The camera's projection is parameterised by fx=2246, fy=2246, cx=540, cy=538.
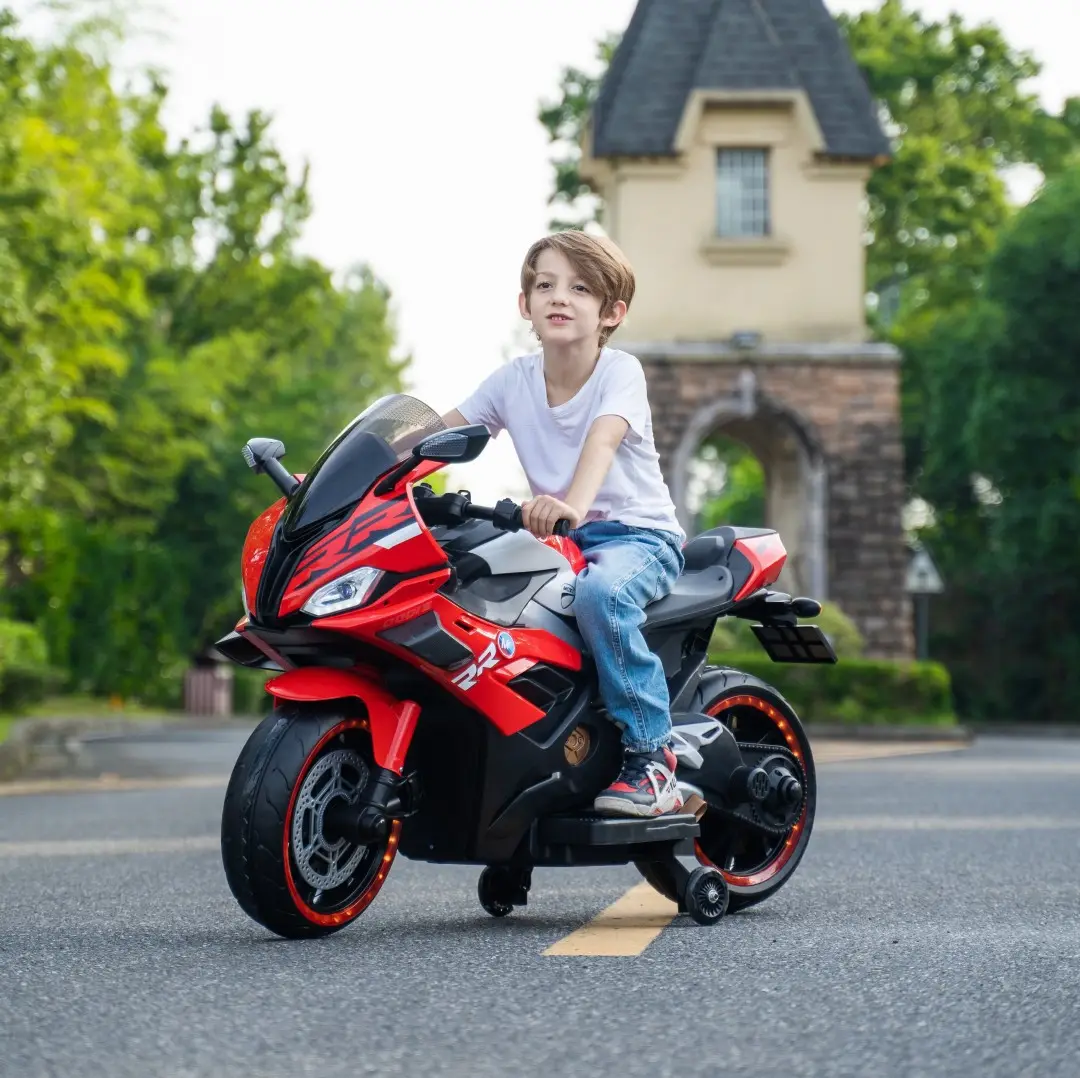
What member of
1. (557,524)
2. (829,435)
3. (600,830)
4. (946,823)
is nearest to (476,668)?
(557,524)

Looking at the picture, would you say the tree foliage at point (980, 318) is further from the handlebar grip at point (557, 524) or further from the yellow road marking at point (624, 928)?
the handlebar grip at point (557, 524)

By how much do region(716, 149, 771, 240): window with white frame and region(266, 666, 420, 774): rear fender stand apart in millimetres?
27611

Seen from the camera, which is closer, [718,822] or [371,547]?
[371,547]

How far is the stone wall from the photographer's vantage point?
3216cm

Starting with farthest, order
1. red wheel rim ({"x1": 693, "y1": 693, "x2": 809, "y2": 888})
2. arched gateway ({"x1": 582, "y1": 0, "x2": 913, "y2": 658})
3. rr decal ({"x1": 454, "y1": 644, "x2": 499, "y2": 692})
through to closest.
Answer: arched gateway ({"x1": 582, "y1": 0, "x2": 913, "y2": 658})
red wheel rim ({"x1": 693, "y1": 693, "x2": 809, "y2": 888})
rr decal ({"x1": 454, "y1": 644, "x2": 499, "y2": 692})

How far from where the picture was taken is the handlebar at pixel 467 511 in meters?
5.61

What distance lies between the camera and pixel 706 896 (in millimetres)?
6254

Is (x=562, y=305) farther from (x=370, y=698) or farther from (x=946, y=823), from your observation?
(x=946, y=823)

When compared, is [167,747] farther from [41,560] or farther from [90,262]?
[41,560]

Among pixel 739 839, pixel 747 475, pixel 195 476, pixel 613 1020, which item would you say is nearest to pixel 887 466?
pixel 195 476

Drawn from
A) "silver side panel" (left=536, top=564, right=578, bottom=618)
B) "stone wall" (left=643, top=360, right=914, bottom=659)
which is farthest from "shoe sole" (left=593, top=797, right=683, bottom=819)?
"stone wall" (left=643, top=360, right=914, bottom=659)

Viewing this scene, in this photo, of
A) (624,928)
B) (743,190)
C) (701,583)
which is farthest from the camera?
(743,190)

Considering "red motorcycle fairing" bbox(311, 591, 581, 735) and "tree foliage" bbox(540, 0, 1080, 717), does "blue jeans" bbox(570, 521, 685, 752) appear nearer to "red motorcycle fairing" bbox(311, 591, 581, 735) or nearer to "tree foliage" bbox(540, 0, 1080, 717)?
"red motorcycle fairing" bbox(311, 591, 581, 735)

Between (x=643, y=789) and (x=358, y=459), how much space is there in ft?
4.03
